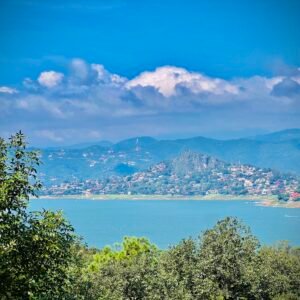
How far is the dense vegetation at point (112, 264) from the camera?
9109mm

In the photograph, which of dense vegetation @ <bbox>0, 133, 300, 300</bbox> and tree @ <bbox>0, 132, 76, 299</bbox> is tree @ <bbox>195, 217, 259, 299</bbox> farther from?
tree @ <bbox>0, 132, 76, 299</bbox>

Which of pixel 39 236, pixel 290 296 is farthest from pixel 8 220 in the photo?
pixel 290 296

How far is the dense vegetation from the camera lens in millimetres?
9109

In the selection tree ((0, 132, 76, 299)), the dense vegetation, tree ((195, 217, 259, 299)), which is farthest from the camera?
tree ((195, 217, 259, 299))

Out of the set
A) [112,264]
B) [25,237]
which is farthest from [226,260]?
[25,237]

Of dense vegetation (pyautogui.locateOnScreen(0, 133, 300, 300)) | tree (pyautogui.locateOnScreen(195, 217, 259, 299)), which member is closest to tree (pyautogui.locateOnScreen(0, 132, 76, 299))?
dense vegetation (pyautogui.locateOnScreen(0, 133, 300, 300))

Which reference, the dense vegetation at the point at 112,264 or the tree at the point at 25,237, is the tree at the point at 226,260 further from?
the tree at the point at 25,237

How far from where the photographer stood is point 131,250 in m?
39.1

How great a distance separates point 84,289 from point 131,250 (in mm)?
24201

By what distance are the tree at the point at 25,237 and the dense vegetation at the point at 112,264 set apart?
17 mm

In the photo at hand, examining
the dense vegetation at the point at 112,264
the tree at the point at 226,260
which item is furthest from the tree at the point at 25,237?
the tree at the point at 226,260

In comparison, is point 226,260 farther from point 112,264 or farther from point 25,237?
point 25,237

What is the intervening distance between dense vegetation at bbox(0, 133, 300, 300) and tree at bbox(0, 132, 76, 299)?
2cm

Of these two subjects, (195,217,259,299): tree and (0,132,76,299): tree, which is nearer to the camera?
(0,132,76,299): tree
